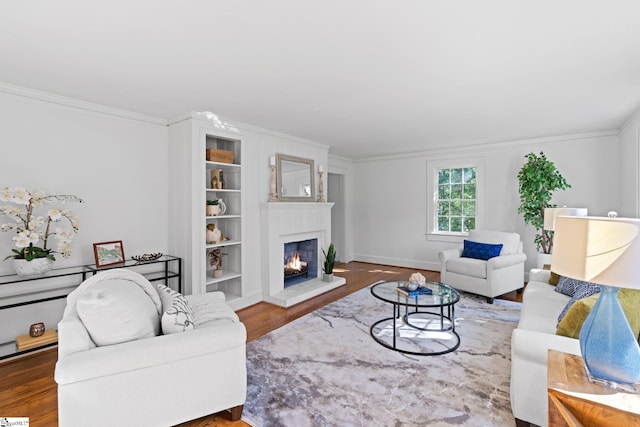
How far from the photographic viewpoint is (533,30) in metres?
1.88

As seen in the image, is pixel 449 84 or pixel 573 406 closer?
pixel 573 406

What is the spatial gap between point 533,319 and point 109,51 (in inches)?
143

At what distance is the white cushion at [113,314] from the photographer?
1646 millimetres

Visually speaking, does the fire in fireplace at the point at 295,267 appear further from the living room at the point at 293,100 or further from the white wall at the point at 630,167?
the white wall at the point at 630,167

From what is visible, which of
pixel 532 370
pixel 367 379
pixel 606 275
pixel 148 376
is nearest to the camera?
pixel 606 275

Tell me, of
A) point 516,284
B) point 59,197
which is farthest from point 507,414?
point 59,197

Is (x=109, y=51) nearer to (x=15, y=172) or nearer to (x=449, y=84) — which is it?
(x=15, y=172)

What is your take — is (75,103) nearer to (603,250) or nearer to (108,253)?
(108,253)

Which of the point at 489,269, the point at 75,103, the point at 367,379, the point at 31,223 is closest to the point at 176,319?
the point at 367,379

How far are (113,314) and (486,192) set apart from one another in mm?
5608

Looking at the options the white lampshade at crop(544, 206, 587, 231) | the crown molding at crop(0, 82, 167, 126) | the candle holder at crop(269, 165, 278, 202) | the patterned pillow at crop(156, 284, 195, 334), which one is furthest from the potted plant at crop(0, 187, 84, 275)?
the white lampshade at crop(544, 206, 587, 231)

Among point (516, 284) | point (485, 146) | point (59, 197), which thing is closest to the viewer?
point (59, 197)

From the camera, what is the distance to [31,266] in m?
2.62

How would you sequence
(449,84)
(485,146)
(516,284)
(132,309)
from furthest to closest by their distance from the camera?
1. (485,146)
2. (516,284)
3. (449,84)
4. (132,309)
